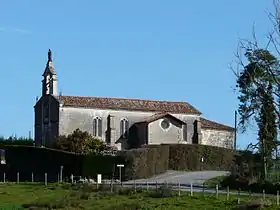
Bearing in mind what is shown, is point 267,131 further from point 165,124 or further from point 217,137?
point 217,137

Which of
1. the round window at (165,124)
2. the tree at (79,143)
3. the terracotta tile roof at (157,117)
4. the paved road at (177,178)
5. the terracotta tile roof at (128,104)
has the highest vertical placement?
the terracotta tile roof at (128,104)

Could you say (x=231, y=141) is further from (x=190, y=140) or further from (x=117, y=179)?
(x=117, y=179)

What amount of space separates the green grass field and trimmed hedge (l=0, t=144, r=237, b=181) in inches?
796

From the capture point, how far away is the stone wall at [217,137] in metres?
116

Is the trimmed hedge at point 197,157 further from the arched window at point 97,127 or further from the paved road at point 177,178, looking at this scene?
the arched window at point 97,127

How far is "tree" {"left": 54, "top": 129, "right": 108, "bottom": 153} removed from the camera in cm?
9800

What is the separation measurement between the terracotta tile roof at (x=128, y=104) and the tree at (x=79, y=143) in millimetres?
9389

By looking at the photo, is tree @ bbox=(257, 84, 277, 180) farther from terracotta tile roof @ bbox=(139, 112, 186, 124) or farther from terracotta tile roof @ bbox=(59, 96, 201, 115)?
terracotta tile roof @ bbox=(59, 96, 201, 115)

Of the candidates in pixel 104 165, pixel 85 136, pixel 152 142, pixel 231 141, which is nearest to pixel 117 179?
pixel 104 165

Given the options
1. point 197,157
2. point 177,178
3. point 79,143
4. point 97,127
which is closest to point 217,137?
point 97,127

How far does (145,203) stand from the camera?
45250mm

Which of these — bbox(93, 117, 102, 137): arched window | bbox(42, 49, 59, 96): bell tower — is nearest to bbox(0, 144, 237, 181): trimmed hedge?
bbox(93, 117, 102, 137): arched window

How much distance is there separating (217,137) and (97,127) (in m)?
18.9

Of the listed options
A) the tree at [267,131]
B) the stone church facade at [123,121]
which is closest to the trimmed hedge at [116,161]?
the stone church facade at [123,121]
